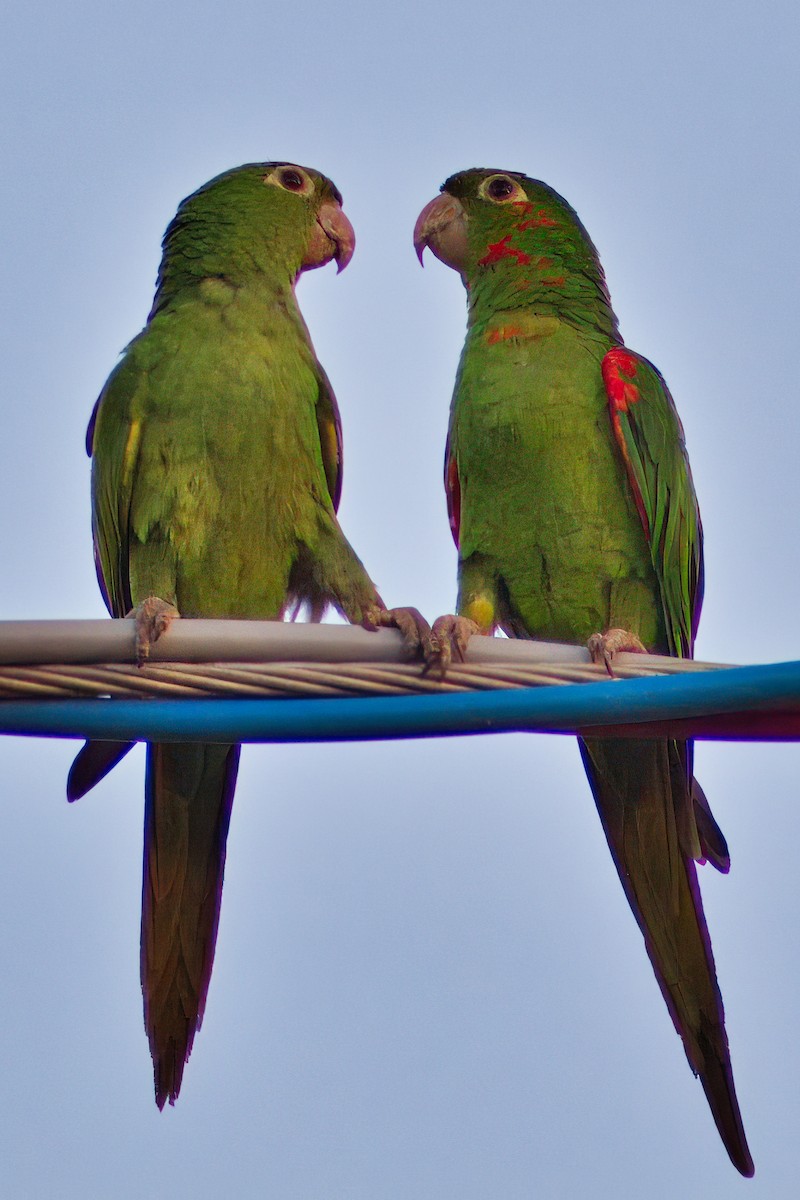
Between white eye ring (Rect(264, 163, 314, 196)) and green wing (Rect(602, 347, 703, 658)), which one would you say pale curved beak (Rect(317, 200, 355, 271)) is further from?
green wing (Rect(602, 347, 703, 658))

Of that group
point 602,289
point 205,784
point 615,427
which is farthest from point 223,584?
point 602,289

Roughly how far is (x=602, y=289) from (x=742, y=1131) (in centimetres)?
264

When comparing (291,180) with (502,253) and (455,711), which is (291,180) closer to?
(502,253)

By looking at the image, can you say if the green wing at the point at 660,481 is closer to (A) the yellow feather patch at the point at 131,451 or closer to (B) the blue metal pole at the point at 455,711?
(A) the yellow feather patch at the point at 131,451

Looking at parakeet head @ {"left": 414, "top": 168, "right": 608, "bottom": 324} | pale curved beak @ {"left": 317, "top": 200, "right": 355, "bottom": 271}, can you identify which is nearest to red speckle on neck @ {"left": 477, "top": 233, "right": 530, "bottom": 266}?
parakeet head @ {"left": 414, "top": 168, "right": 608, "bottom": 324}

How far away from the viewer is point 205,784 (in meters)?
3.90

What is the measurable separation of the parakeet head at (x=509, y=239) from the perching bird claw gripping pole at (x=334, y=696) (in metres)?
2.50

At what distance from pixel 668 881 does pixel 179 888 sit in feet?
4.36

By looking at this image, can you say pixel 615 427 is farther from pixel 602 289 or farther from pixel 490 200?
pixel 490 200

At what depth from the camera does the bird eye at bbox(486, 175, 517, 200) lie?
478 centimetres

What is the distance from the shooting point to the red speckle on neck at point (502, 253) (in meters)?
4.63

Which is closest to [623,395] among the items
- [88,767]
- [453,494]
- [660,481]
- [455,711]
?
[660,481]

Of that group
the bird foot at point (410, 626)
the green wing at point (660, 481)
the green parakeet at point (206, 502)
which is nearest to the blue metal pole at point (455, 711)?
the bird foot at point (410, 626)

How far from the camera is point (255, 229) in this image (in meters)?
4.52
